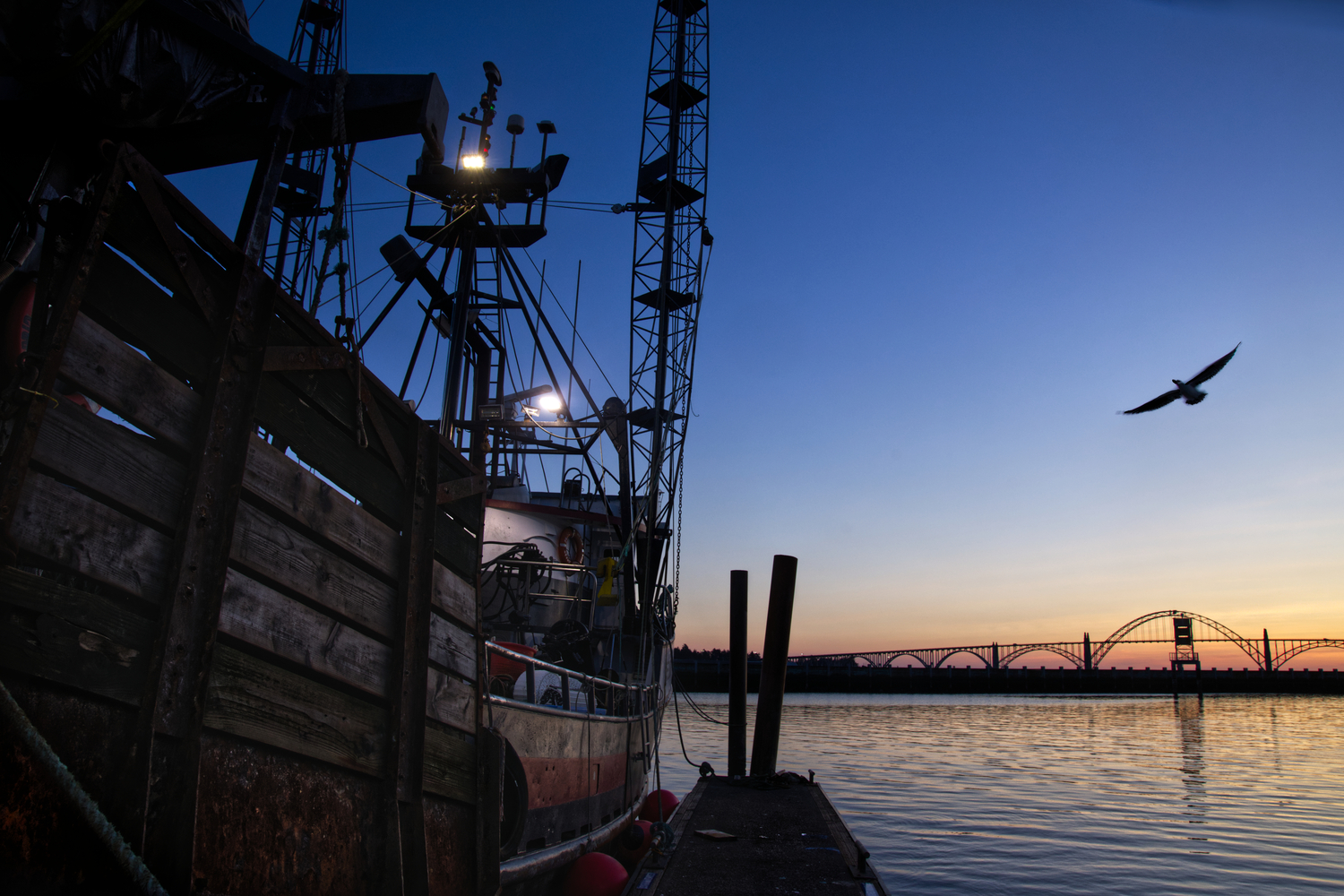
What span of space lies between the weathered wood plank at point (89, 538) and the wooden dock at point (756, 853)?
591 cm

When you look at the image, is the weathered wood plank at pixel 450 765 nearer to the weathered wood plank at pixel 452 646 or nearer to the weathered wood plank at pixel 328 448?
the weathered wood plank at pixel 452 646

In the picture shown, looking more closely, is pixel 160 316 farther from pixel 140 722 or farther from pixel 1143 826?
pixel 1143 826

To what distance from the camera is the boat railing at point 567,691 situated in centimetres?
817

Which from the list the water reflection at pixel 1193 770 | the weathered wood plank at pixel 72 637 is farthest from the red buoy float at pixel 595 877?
Result: the water reflection at pixel 1193 770

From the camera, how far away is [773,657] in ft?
48.4

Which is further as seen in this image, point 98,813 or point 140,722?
point 140,722

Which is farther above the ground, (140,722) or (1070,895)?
(140,722)

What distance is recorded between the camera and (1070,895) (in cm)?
1152

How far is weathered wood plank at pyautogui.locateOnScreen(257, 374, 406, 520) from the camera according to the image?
167 inches

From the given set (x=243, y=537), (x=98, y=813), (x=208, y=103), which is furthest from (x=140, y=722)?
(x=208, y=103)

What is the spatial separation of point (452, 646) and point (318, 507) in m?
1.60

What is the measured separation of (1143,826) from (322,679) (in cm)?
1836

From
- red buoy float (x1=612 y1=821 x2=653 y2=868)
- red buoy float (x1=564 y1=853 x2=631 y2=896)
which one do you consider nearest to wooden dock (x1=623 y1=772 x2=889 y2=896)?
red buoy float (x1=612 y1=821 x2=653 y2=868)

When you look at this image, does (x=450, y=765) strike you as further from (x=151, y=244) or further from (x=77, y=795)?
(x=151, y=244)
